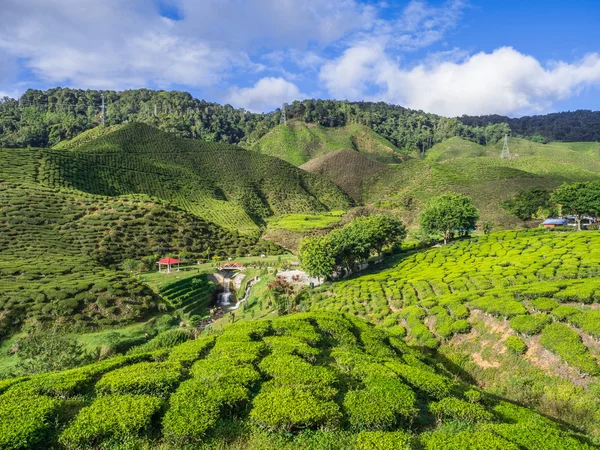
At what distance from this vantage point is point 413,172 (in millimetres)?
145250

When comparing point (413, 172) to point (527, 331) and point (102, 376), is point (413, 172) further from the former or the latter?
point (102, 376)

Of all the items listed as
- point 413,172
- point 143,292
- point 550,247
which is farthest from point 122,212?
point 413,172

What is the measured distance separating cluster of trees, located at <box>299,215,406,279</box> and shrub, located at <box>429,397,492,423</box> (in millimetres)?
38822

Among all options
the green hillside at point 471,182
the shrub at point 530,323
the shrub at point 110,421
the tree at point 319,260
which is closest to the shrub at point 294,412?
the shrub at point 110,421

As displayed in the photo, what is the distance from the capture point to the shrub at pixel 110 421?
9.34 m

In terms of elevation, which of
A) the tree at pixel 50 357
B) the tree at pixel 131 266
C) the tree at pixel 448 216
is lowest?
the tree at pixel 50 357

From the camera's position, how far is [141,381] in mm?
12328

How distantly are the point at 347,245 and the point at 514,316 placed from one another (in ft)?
106

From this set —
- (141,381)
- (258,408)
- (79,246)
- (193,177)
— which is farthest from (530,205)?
(193,177)

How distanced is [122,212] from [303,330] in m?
64.4

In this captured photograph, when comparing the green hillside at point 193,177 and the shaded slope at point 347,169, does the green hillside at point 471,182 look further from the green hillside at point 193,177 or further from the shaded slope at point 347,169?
the green hillside at point 193,177

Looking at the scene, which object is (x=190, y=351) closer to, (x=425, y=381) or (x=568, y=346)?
(x=425, y=381)

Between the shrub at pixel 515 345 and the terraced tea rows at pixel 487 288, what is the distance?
734 mm

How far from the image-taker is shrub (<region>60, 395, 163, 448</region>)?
368 inches
